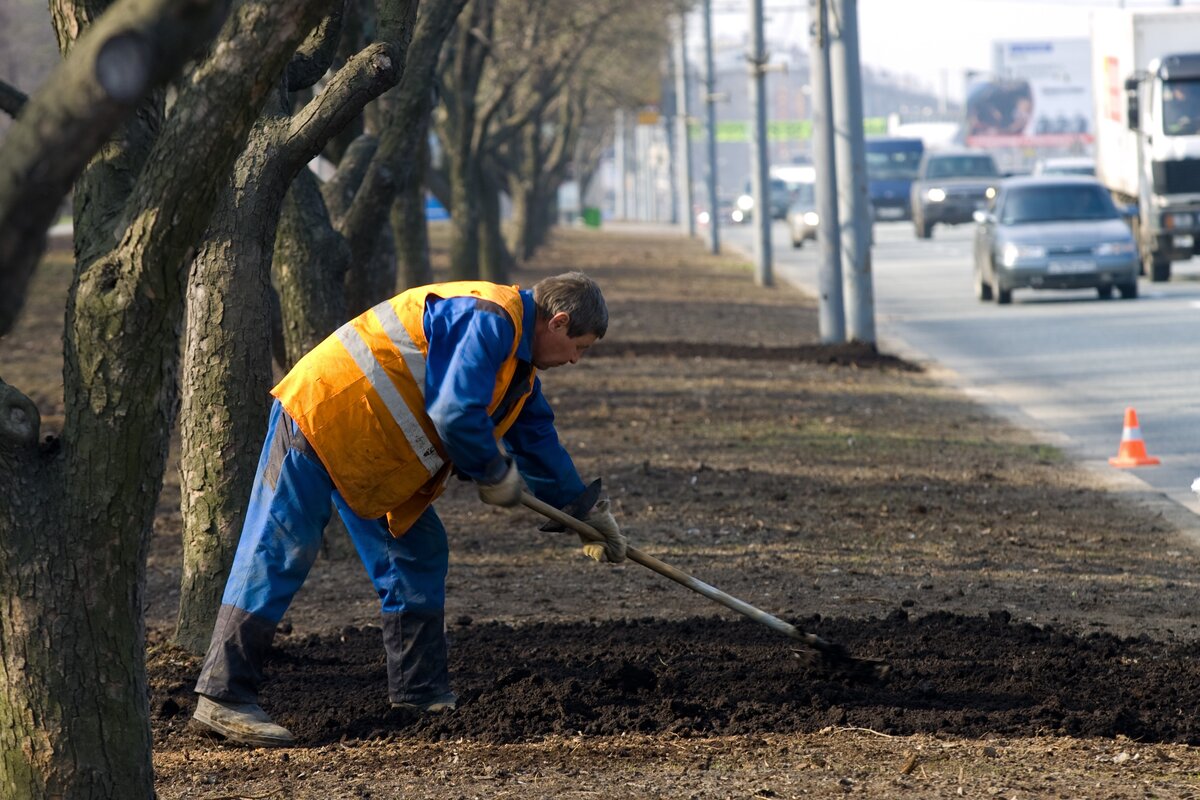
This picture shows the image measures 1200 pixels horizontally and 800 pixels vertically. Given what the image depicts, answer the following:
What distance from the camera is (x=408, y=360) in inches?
182

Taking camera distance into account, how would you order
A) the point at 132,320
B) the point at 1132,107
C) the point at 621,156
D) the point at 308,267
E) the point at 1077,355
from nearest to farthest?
1. the point at 132,320
2. the point at 308,267
3. the point at 1077,355
4. the point at 1132,107
5. the point at 621,156

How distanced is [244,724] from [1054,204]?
1877 centimetres

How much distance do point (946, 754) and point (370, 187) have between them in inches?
188

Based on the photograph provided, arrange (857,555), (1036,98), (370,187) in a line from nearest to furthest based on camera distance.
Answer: (857,555) < (370,187) < (1036,98)

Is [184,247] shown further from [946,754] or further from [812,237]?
[812,237]

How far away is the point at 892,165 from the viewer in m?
50.0

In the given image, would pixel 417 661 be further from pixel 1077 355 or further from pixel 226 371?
pixel 1077 355

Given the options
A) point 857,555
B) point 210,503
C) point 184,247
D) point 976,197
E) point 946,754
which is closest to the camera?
point 184,247

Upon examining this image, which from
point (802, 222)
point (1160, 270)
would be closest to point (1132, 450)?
point (1160, 270)

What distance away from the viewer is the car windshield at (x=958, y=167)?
4175 centimetres

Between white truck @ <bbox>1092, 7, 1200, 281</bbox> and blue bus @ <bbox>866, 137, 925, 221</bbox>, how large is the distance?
23.0 m

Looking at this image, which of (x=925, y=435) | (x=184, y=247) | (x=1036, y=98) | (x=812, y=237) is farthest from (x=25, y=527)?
(x=1036, y=98)

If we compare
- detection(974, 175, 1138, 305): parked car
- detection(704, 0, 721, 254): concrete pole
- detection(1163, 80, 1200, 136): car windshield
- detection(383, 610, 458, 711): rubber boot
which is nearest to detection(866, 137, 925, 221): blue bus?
detection(704, 0, 721, 254): concrete pole

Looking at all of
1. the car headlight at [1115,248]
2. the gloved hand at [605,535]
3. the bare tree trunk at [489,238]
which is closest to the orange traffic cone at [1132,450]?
the gloved hand at [605,535]
